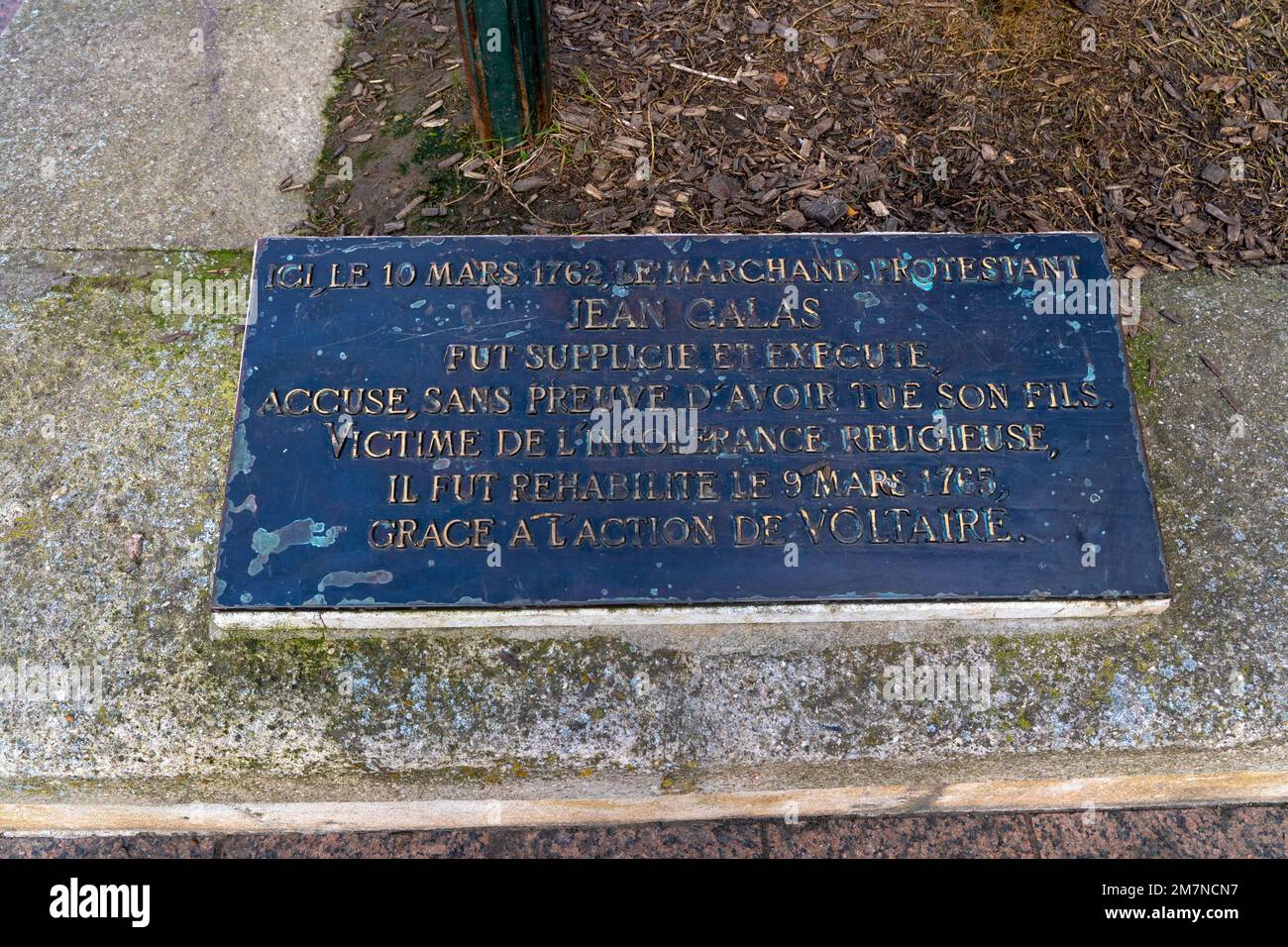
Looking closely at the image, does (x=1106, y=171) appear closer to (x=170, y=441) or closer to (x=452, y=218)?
(x=452, y=218)

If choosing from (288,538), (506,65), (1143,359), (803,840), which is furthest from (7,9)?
(1143,359)

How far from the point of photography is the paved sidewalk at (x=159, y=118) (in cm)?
302

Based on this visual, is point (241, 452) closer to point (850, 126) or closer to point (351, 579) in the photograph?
point (351, 579)

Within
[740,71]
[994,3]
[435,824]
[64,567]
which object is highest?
[994,3]

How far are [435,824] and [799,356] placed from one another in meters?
1.81

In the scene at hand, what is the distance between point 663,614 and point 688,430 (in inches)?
20.4

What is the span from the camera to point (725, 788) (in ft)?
7.88

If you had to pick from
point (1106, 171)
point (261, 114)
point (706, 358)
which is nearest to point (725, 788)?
point (706, 358)

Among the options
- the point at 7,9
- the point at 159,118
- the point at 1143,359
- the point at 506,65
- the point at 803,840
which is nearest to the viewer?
the point at 803,840

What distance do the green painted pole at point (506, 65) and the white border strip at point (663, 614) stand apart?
1.84 metres

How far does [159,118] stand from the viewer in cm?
323

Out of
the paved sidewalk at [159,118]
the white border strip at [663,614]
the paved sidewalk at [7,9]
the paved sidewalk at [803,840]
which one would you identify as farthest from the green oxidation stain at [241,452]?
the paved sidewalk at [7,9]

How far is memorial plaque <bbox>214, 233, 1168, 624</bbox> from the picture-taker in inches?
90.0

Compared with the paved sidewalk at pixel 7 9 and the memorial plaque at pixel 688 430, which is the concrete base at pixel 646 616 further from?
the paved sidewalk at pixel 7 9
